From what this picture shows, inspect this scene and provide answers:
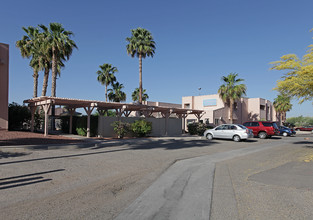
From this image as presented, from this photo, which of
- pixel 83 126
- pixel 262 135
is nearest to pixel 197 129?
pixel 262 135

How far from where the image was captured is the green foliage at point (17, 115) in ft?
76.0

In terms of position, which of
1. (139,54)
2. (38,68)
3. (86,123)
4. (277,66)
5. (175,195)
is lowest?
(175,195)

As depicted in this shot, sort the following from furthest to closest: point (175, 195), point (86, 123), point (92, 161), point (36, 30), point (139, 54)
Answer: point (139, 54) → point (36, 30) → point (86, 123) → point (92, 161) → point (175, 195)

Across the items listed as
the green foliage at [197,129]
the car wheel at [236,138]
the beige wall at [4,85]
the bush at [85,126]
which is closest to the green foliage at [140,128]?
the bush at [85,126]

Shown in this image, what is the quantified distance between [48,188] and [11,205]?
1.25 metres

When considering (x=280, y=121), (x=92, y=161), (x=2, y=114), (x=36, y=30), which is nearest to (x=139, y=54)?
(x=36, y=30)

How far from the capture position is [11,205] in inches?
188

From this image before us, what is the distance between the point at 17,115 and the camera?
23.5m

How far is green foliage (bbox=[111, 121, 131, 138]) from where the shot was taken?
72.0 feet

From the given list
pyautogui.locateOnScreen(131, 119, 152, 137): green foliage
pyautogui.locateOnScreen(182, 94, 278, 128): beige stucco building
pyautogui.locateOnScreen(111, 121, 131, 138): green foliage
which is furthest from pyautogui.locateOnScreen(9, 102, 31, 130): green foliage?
pyautogui.locateOnScreen(182, 94, 278, 128): beige stucco building

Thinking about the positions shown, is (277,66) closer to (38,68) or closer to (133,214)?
(133,214)

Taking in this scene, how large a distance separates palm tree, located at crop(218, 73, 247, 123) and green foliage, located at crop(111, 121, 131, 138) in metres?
20.7

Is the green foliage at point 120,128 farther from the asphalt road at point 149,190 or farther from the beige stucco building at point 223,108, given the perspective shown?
the beige stucco building at point 223,108

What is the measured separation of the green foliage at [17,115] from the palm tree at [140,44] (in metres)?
13.5
